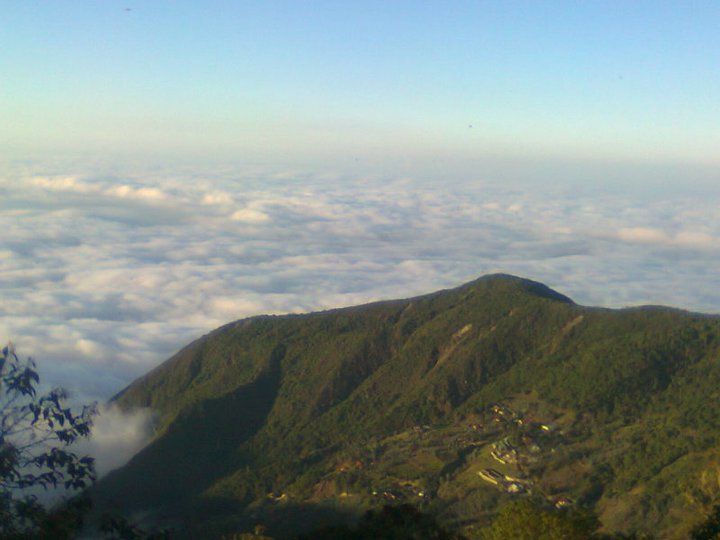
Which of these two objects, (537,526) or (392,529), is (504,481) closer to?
(537,526)

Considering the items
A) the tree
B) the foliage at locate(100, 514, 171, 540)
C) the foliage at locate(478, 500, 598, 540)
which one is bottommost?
the foliage at locate(478, 500, 598, 540)

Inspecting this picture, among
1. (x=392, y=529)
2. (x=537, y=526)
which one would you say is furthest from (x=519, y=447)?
(x=392, y=529)

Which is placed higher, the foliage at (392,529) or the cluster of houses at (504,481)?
the foliage at (392,529)

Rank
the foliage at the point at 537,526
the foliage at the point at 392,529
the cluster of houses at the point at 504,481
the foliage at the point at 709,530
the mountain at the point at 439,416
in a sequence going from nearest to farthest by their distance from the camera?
the foliage at the point at 392,529 < the foliage at the point at 709,530 < the foliage at the point at 537,526 < the mountain at the point at 439,416 < the cluster of houses at the point at 504,481

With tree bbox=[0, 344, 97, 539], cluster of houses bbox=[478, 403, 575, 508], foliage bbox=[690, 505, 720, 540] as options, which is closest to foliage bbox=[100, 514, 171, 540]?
tree bbox=[0, 344, 97, 539]

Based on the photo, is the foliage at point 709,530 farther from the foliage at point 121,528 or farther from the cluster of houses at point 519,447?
the cluster of houses at point 519,447

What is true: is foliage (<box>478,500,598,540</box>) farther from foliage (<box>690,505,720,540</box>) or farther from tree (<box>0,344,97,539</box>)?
tree (<box>0,344,97,539</box>)

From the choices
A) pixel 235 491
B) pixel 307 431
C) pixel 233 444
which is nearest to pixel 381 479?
pixel 235 491

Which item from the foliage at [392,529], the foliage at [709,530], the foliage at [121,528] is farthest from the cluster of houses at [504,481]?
the foliage at [121,528]

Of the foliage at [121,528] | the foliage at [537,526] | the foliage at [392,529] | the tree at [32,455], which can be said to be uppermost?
the tree at [32,455]
